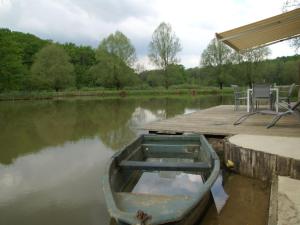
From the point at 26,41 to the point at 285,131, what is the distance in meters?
45.6

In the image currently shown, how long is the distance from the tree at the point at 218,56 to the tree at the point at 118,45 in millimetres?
10154

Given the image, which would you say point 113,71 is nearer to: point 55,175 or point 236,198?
point 55,175

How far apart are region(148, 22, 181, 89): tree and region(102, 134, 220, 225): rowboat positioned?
34193mm

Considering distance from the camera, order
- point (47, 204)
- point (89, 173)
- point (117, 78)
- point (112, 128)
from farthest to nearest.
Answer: point (117, 78)
point (112, 128)
point (89, 173)
point (47, 204)

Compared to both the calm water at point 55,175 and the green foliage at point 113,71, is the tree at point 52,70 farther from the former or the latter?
the calm water at point 55,175

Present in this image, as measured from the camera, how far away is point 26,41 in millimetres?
44438

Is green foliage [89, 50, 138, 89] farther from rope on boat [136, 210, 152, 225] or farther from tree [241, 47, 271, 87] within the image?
rope on boat [136, 210, 152, 225]

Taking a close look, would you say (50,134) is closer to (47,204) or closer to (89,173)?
(89,173)

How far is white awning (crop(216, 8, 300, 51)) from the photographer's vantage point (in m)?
5.00

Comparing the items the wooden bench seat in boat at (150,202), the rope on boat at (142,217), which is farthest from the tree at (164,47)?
the rope on boat at (142,217)

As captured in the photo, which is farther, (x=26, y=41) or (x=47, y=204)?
(x=26, y=41)

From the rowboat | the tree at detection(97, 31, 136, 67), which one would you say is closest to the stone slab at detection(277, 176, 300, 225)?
the rowboat

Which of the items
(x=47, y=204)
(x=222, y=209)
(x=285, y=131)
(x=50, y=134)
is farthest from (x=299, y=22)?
(x=50, y=134)

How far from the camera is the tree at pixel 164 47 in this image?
38250mm
